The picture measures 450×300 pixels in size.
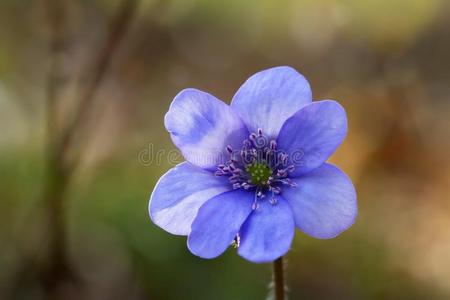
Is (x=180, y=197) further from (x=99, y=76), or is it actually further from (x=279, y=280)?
(x=99, y=76)

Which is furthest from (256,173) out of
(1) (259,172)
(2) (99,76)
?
(2) (99,76)

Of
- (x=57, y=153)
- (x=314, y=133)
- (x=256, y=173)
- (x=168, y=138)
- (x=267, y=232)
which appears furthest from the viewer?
(x=168, y=138)

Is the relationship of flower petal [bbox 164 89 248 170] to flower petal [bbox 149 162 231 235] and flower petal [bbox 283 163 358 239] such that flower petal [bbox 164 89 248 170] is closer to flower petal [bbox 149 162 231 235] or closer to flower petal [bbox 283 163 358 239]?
flower petal [bbox 149 162 231 235]

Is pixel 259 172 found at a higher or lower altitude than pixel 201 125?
lower

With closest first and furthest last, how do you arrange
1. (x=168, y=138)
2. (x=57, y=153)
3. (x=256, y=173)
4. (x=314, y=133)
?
(x=314, y=133) → (x=256, y=173) → (x=57, y=153) → (x=168, y=138)

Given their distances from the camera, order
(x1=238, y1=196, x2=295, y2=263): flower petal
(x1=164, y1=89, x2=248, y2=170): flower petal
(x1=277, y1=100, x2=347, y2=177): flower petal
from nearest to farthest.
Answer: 1. (x1=238, y1=196, x2=295, y2=263): flower petal
2. (x1=277, y1=100, x2=347, y2=177): flower petal
3. (x1=164, y1=89, x2=248, y2=170): flower petal

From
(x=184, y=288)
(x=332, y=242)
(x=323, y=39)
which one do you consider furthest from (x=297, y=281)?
(x=323, y=39)

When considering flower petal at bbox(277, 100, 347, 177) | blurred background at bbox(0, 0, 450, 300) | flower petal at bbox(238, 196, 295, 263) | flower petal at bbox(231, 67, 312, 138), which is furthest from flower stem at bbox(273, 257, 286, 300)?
blurred background at bbox(0, 0, 450, 300)

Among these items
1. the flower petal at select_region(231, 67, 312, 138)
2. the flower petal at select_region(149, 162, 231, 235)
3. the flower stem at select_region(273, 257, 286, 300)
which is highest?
the flower petal at select_region(231, 67, 312, 138)
